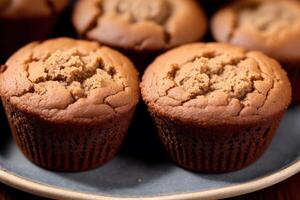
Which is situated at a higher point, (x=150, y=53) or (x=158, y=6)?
(x=158, y=6)

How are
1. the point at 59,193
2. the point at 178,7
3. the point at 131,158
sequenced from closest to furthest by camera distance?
the point at 59,193, the point at 131,158, the point at 178,7

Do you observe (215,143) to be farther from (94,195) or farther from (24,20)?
(24,20)

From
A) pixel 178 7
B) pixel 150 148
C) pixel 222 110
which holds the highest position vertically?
pixel 178 7

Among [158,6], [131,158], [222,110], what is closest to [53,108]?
[131,158]

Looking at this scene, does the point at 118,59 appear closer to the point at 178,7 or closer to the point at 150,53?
the point at 150,53

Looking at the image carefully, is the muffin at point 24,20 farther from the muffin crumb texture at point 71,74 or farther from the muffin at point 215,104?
Answer: the muffin at point 215,104

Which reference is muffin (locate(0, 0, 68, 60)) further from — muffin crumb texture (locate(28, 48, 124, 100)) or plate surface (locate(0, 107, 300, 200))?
plate surface (locate(0, 107, 300, 200))

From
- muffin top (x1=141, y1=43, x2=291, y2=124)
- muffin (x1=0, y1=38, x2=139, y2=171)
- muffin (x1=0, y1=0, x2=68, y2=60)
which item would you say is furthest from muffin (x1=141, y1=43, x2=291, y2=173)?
muffin (x1=0, y1=0, x2=68, y2=60)

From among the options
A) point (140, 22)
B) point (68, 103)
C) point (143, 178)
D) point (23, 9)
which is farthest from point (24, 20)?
point (143, 178)
